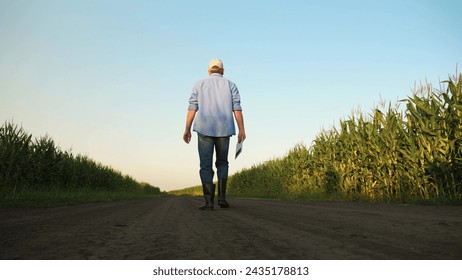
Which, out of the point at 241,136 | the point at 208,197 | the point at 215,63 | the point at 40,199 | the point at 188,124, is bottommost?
the point at 40,199

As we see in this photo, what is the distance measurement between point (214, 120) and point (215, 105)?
26 centimetres

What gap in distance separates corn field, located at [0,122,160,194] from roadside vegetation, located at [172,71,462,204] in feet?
33.2

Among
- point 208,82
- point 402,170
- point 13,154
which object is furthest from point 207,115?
point 13,154

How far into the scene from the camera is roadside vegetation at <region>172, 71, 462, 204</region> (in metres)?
6.95

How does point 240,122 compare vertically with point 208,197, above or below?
above

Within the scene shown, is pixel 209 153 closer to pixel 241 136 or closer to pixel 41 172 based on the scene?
pixel 241 136

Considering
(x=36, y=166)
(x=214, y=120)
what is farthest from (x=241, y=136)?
(x=36, y=166)

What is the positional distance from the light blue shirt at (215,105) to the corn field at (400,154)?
4.36m

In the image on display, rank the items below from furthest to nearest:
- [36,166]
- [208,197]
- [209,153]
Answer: [36,166] < [209,153] < [208,197]

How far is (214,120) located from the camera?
4.92m

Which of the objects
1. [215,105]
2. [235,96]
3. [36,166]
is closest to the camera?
[215,105]

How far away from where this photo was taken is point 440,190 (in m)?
7.17
